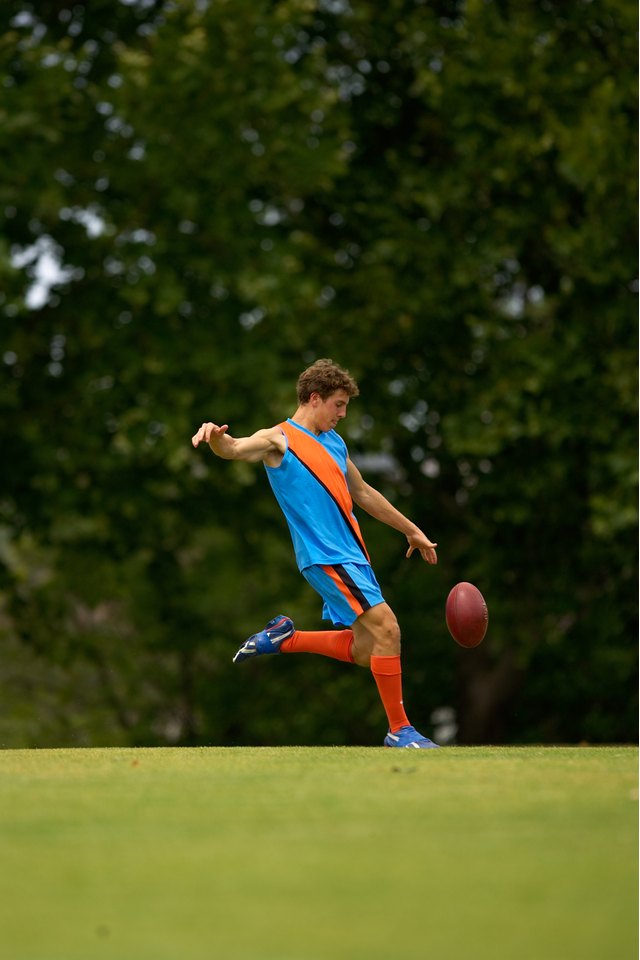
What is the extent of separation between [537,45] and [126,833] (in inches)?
521

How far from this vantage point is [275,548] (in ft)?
61.9

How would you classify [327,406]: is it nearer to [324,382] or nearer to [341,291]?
[324,382]

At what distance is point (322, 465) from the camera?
9000mm

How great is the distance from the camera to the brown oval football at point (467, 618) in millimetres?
9367

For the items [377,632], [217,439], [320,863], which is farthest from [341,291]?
[320,863]

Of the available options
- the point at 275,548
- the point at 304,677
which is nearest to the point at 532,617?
the point at 275,548

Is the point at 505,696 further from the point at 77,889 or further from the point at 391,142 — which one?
the point at 77,889

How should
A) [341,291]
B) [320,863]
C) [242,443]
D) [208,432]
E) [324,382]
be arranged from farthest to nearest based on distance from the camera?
1. [341,291]
2. [324,382]
3. [242,443]
4. [208,432]
5. [320,863]

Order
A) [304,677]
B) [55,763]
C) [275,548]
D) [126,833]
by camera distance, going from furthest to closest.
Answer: [304,677] → [275,548] → [55,763] → [126,833]

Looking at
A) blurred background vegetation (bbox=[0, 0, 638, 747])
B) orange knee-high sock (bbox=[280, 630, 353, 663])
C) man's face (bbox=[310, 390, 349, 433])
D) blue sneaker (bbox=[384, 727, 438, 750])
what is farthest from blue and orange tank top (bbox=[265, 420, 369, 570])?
blurred background vegetation (bbox=[0, 0, 638, 747])

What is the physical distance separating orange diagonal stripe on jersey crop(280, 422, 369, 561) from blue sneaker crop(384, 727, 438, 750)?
1057 millimetres

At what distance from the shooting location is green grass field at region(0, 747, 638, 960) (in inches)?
153

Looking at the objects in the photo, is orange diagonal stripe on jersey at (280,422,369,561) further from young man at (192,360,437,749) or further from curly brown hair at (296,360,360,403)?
curly brown hair at (296,360,360,403)

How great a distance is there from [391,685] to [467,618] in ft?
2.42
